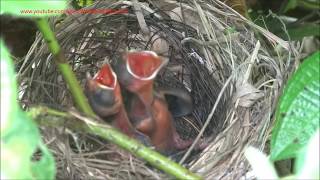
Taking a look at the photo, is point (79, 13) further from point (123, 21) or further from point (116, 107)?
point (116, 107)

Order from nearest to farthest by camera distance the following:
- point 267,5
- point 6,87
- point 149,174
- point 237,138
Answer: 1. point 6,87
2. point 149,174
3. point 237,138
4. point 267,5

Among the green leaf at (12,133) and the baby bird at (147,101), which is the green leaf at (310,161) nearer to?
the green leaf at (12,133)

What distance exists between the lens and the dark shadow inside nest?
3.75ft

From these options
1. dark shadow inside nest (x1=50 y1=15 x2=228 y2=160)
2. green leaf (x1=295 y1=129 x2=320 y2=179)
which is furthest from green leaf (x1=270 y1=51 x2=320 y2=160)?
dark shadow inside nest (x1=50 y1=15 x2=228 y2=160)

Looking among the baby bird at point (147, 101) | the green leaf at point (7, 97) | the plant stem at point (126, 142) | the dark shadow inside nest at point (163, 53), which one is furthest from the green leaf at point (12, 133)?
the dark shadow inside nest at point (163, 53)

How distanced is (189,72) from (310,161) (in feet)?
2.25

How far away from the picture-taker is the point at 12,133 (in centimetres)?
46

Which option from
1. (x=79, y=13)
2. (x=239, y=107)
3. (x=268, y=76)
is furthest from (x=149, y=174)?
(x=79, y=13)

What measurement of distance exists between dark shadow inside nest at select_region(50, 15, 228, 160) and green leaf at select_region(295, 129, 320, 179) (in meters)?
0.62

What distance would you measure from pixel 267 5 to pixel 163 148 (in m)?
0.84

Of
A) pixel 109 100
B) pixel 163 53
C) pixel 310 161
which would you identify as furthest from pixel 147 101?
pixel 310 161

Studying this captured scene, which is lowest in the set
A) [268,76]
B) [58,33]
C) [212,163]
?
[212,163]

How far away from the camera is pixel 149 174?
2.63 ft

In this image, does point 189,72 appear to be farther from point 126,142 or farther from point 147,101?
point 126,142
